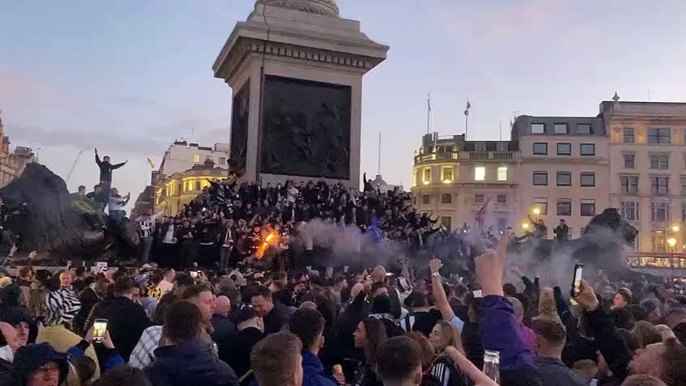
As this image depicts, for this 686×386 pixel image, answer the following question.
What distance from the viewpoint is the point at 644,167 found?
3538 inches

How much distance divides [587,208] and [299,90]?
214 feet

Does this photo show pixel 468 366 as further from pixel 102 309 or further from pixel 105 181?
pixel 105 181

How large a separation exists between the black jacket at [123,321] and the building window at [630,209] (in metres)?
88.4

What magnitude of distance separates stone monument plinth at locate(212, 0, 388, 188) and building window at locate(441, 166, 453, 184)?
6136 centimetres

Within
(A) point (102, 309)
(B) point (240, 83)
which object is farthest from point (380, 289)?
(B) point (240, 83)

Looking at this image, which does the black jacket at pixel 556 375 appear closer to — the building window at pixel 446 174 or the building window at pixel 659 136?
the building window at pixel 446 174

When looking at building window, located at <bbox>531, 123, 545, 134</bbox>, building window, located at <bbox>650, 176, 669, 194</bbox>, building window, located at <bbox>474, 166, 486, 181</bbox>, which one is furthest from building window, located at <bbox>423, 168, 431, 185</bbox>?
building window, located at <bbox>650, 176, 669, 194</bbox>

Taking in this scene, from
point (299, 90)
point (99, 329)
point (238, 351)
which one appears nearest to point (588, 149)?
point (299, 90)

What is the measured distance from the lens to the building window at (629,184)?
9006 centimetres

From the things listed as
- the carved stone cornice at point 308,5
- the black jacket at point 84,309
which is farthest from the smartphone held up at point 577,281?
the carved stone cornice at point 308,5

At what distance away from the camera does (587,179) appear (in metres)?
91.2

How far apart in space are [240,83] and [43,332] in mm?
29893

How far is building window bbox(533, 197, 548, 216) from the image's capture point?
299ft

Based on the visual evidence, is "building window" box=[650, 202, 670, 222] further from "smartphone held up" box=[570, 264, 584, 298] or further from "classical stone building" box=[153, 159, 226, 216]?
"smartphone held up" box=[570, 264, 584, 298]
